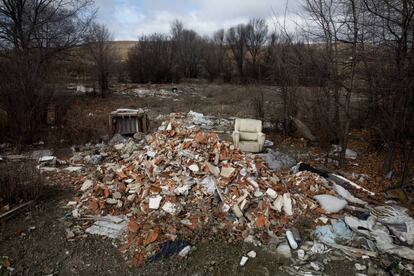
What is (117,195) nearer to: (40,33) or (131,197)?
(131,197)

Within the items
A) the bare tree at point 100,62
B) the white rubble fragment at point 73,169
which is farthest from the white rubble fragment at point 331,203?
the bare tree at point 100,62

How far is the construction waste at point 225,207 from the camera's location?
3.65 meters

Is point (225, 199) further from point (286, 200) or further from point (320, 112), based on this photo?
point (320, 112)

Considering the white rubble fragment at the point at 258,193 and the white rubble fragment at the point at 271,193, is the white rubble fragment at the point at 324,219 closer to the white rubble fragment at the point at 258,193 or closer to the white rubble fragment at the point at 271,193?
the white rubble fragment at the point at 271,193

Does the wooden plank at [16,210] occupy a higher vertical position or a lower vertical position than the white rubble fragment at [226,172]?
lower

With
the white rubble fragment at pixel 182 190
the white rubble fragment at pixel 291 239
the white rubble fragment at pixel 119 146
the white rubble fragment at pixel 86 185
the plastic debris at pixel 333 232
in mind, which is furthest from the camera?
the white rubble fragment at pixel 119 146

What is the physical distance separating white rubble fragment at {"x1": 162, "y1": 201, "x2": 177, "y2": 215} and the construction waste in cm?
1


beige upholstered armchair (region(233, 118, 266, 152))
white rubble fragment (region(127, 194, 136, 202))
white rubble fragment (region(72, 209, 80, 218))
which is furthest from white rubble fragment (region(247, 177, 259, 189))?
white rubble fragment (region(72, 209, 80, 218))

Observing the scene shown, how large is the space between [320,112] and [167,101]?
9.90 meters

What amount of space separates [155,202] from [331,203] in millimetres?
2505

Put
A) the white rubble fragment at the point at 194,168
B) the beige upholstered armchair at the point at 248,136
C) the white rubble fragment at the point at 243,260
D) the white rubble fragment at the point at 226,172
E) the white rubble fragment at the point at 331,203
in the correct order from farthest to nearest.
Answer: the beige upholstered armchair at the point at 248,136, the white rubble fragment at the point at 194,168, the white rubble fragment at the point at 226,172, the white rubble fragment at the point at 331,203, the white rubble fragment at the point at 243,260

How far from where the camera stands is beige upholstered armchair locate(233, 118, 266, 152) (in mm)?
6941

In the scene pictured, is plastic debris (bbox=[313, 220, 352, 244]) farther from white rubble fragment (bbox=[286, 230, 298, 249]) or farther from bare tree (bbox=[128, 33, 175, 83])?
bare tree (bbox=[128, 33, 175, 83])

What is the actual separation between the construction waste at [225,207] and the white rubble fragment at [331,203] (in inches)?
0.5
